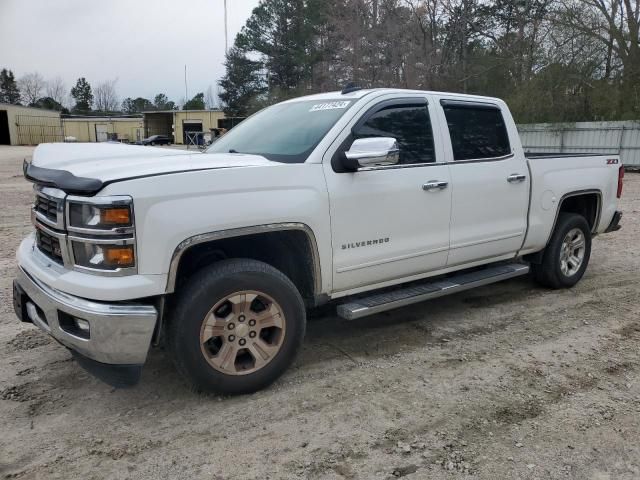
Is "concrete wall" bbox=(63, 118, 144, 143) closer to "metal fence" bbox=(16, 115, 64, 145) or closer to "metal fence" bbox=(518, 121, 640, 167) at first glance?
"metal fence" bbox=(16, 115, 64, 145)

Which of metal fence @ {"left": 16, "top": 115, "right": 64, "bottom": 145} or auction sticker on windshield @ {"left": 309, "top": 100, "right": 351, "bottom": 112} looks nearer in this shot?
auction sticker on windshield @ {"left": 309, "top": 100, "right": 351, "bottom": 112}

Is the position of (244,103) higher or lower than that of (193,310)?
higher

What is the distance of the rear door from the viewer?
443 cm

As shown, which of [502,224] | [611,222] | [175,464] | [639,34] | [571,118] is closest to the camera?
[175,464]

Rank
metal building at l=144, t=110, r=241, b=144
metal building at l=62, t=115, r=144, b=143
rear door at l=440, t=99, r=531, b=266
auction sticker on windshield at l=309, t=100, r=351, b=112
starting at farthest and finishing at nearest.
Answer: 1. metal building at l=62, t=115, r=144, b=143
2. metal building at l=144, t=110, r=241, b=144
3. rear door at l=440, t=99, r=531, b=266
4. auction sticker on windshield at l=309, t=100, r=351, b=112

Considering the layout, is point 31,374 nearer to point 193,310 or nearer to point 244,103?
point 193,310

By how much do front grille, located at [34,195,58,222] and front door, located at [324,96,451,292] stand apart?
1703mm

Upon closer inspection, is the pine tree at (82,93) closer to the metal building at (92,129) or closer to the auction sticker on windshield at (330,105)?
the metal building at (92,129)

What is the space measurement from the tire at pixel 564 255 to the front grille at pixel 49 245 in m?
4.64

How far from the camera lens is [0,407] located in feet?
10.8

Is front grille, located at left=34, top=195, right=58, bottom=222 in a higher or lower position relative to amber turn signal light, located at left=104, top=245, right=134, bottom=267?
higher

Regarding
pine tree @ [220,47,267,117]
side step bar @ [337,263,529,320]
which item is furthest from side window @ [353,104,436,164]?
pine tree @ [220,47,267,117]

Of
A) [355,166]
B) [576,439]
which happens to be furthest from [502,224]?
[576,439]

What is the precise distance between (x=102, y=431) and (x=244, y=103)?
203ft
